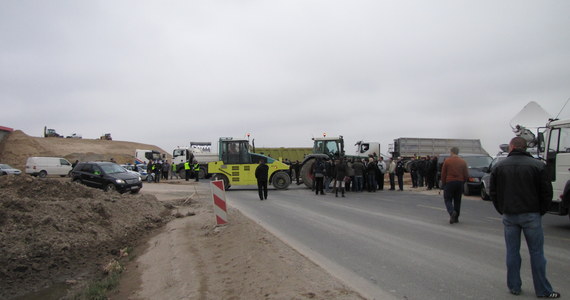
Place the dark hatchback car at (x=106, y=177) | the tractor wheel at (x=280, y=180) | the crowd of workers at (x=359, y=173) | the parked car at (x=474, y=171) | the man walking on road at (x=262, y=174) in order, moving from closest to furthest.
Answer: the man walking on road at (x=262, y=174) → the parked car at (x=474, y=171) → the crowd of workers at (x=359, y=173) → the dark hatchback car at (x=106, y=177) → the tractor wheel at (x=280, y=180)

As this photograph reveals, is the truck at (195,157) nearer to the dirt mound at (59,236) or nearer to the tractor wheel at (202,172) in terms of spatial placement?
the tractor wheel at (202,172)

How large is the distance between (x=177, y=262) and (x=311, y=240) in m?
2.53

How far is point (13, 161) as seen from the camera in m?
51.0

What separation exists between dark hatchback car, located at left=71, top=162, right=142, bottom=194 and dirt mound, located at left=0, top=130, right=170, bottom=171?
33.2 m

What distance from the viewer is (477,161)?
19094mm

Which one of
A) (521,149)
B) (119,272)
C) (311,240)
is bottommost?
(119,272)

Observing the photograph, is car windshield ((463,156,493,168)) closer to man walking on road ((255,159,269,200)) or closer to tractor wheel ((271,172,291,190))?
tractor wheel ((271,172,291,190))

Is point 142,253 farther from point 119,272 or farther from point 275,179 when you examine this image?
point 275,179

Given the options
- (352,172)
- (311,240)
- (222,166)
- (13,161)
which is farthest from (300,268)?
(13,161)

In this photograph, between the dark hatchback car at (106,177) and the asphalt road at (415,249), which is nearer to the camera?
the asphalt road at (415,249)

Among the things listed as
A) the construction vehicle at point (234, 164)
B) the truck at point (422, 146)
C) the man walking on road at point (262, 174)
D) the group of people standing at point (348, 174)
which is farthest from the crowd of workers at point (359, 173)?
the truck at point (422, 146)

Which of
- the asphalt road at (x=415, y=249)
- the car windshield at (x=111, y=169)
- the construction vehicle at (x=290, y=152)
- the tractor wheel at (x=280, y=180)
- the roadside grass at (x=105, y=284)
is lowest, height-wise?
the roadside grass at (x=105, y=284)

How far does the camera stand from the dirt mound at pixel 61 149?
5229 centimetres

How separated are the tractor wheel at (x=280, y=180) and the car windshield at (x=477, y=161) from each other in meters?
9.09
